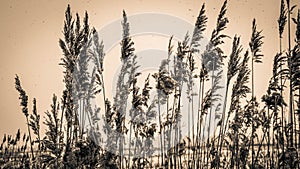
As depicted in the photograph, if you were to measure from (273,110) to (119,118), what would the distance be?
1.43 meters

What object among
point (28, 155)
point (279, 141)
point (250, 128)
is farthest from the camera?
point (28, 155)

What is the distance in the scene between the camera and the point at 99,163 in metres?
2.72

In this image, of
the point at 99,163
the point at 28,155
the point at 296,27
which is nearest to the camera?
the point at 99,163

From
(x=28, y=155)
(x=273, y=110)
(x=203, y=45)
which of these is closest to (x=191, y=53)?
(x=203, y=45)

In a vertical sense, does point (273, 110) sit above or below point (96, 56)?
below

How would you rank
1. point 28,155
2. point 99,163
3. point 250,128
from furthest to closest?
1. point 28,155
2. point 250,128
3. point 99,163

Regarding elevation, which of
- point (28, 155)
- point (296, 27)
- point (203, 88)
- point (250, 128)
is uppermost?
point (296, 27)

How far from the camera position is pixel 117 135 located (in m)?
3.15

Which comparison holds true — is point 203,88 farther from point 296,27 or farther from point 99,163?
point 99,163

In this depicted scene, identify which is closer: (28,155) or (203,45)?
(203,45)

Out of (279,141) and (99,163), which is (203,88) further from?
(99,163)

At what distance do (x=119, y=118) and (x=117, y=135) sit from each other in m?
0.32

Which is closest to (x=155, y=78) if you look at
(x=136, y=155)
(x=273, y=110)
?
(x=136, y=155)

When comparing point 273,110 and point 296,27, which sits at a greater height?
point 296,27
